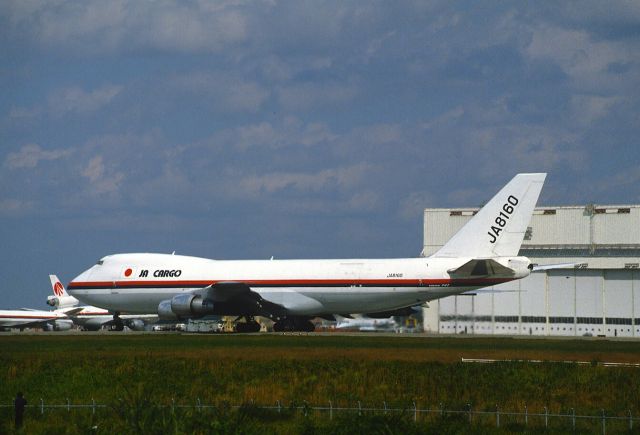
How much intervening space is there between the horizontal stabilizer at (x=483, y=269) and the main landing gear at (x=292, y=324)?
13918mm

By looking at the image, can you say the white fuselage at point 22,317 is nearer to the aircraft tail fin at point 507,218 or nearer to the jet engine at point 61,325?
the jet engine at point 61,325

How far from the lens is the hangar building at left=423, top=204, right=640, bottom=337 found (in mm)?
77625

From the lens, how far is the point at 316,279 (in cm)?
6253

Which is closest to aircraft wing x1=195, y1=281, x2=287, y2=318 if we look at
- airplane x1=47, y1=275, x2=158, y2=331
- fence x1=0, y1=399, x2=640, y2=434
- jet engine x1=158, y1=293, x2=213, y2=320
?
jet engine x1=158, y1=293, x2=213, y2=320

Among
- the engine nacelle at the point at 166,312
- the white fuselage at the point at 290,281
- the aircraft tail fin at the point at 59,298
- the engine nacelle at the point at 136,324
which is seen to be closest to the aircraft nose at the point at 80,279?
the white fuselage at the point at 290,281

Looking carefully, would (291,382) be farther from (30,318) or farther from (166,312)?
(30,318)

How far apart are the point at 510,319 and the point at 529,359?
39.7 m

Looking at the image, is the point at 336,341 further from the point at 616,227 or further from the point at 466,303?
the point at 616,227

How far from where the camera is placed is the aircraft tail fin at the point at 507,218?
193 ft

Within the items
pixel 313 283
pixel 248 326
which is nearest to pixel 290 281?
pixel 313 283

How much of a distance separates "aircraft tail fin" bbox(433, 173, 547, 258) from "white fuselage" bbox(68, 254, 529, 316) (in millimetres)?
1907

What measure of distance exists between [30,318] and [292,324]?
121ft

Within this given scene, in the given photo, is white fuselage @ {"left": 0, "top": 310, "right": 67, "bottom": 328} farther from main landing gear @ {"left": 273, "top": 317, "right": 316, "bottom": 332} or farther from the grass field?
the grass field

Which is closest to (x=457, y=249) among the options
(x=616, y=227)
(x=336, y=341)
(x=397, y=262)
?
(x=397, y=262)
